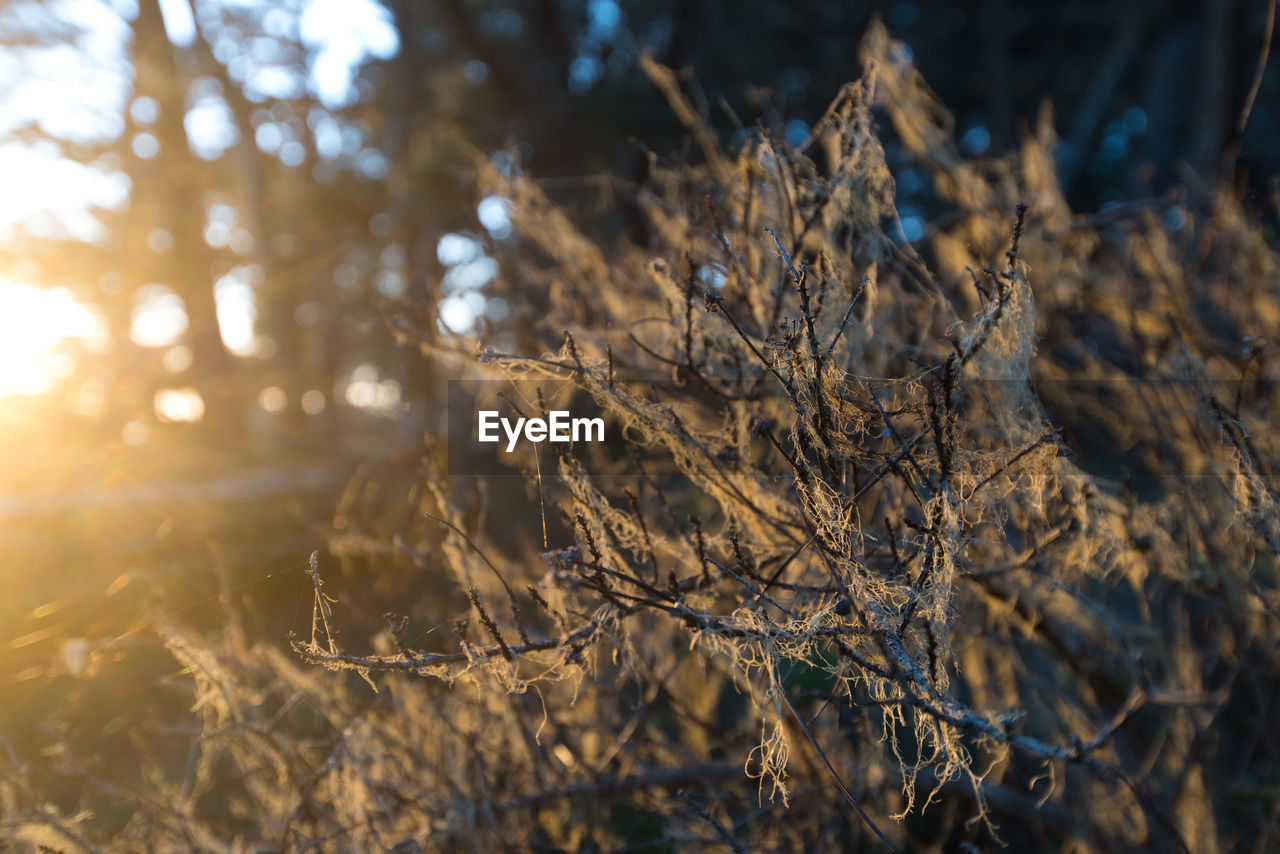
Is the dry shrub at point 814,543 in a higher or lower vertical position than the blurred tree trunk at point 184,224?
lower

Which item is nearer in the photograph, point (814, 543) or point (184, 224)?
point (814, 543)

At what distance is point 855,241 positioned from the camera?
70.7 inches

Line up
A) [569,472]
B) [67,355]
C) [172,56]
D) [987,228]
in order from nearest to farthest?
[569,472], [987,228], [172,56], [67,355]

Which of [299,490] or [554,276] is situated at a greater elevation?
[554,276]

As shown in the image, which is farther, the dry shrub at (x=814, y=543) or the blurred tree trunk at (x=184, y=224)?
the blurred tree trunk at (x=184, y=224)

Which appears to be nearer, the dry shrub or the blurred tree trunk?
the dry shrub

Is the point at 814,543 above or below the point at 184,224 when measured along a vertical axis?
below

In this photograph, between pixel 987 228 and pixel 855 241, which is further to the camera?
pixel 987 228

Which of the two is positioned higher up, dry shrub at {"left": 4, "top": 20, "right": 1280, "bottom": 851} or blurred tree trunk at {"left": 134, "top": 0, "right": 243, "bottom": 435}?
blurred tree trunk at {"left": 134, "top": 0, "right": 243, "bottom": 435}

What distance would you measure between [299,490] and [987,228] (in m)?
6.50

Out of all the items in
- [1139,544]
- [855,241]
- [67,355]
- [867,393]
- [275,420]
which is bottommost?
[1139,544]

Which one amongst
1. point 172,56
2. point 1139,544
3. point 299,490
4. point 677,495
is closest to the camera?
point 1139,544

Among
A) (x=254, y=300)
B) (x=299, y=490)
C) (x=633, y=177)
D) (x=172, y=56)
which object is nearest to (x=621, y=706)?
(x=633, y=177)

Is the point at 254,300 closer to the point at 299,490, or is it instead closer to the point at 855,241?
the point at 299,490
